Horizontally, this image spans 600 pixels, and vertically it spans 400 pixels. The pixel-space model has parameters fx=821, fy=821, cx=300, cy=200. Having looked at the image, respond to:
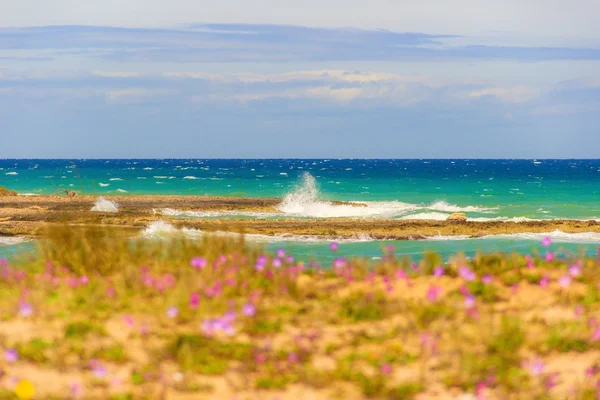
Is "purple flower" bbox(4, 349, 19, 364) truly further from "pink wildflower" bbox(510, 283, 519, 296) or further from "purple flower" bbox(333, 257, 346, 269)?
"pink wildflower" bbox(510, 283, 519, 296)

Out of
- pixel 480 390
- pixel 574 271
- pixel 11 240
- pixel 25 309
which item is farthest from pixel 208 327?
pixel 11 240

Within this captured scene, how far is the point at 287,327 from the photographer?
21.0ft

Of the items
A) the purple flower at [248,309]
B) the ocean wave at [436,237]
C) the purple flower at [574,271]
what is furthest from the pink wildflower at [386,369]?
the ocean wave at [436,237]

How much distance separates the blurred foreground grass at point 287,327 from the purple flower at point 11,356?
0.02 meters

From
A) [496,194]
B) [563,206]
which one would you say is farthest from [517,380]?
[496,194]

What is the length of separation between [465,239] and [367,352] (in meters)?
19.9

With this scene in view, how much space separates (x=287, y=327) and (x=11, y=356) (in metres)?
2.03

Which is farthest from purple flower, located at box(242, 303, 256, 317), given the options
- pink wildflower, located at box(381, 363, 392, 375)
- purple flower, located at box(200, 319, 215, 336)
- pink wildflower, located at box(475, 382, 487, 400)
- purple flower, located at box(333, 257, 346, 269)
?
pink wildflower, located at box(475, 382, 487, 400)

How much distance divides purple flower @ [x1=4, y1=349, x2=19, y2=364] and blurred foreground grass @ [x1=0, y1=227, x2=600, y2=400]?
0.05ft

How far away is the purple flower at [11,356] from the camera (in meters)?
5.66

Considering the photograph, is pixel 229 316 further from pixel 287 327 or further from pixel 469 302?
pixel 469 302

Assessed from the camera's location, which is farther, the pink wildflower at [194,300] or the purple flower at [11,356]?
the pink wildflower at [194,300]

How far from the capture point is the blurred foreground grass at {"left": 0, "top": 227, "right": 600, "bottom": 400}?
18.0ft

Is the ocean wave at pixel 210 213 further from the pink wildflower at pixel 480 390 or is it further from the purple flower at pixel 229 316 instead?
the pink wildflower at pixel 480 390
